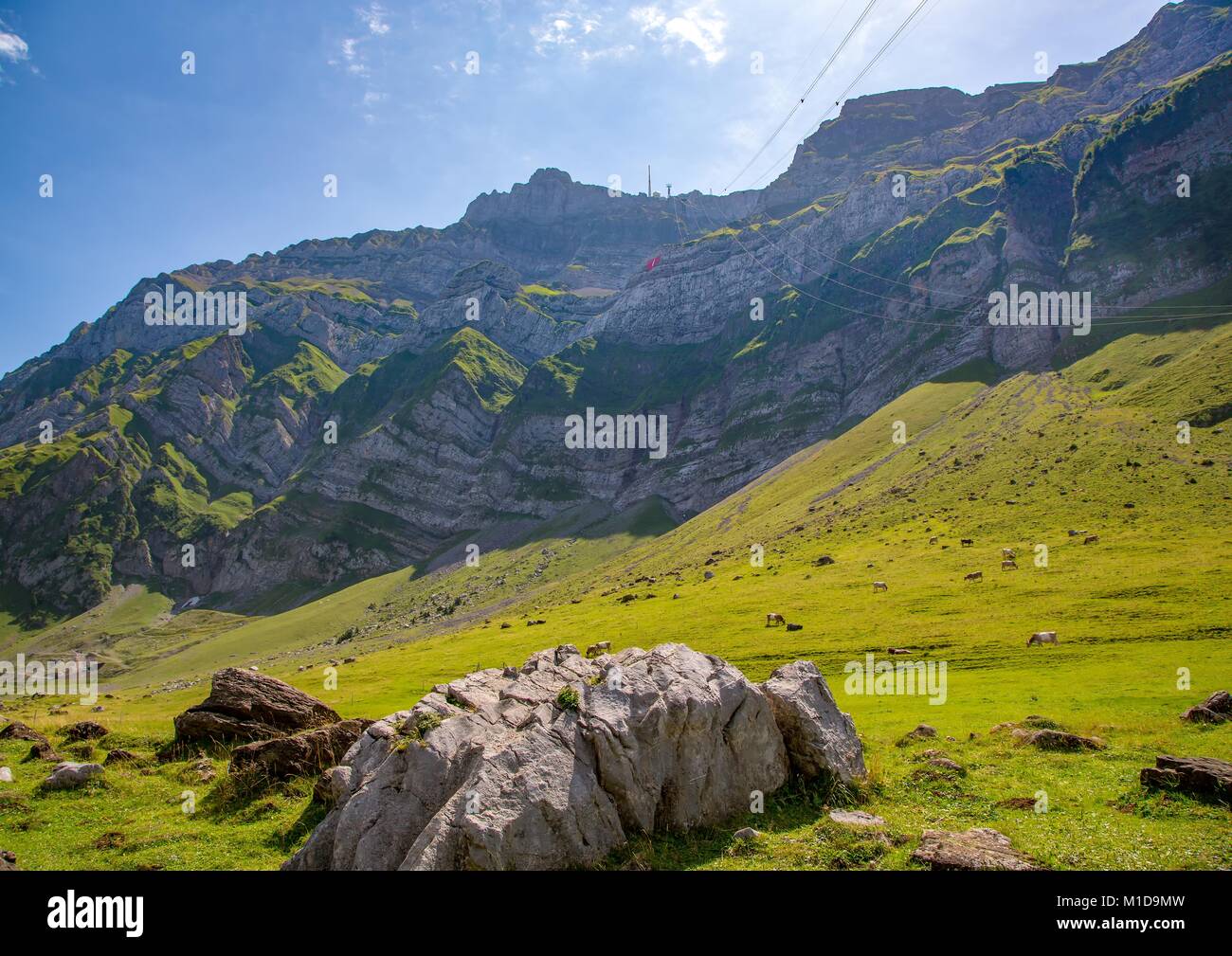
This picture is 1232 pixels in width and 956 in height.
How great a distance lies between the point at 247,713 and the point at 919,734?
3052cm

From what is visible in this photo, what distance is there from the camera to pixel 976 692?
139 feet

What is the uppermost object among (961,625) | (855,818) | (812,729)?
(812,729)

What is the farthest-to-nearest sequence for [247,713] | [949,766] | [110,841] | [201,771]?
[247,713]
[201,771]
[949,766]
[110,841]

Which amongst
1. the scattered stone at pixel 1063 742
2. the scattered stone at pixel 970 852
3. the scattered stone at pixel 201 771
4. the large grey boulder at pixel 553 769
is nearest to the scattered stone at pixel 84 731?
the scattered stone at pixel 201 771

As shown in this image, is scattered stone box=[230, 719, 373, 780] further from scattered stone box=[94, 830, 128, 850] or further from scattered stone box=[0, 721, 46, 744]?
scattered stone box=[0, 721, 46, 744]

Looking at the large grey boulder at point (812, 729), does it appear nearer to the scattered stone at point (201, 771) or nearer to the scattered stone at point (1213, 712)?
the scattered stone at point (1213, 712)

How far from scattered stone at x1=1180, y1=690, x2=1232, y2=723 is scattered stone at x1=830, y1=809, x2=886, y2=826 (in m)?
20.6

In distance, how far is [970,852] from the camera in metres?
15.1

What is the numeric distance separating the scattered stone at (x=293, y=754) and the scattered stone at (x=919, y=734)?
23061mm

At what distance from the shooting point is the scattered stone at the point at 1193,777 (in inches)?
725

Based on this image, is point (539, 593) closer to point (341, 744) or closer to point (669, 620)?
point (669, 620)

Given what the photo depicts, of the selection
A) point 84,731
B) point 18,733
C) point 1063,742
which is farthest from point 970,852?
point 18,733

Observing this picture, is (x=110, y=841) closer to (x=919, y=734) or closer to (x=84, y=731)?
(x=84, y=731)
